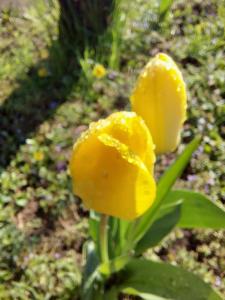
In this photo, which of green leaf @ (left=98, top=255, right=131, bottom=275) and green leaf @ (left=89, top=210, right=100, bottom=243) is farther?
green leaf @ (left=89, top=210, right=100, bottom=243)

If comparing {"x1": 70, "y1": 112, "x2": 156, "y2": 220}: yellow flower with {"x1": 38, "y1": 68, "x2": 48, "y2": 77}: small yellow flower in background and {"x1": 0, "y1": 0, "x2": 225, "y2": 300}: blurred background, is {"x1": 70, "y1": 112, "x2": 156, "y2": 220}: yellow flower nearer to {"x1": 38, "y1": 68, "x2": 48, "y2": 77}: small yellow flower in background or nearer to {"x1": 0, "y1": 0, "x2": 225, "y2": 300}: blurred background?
{"x1": 0, "y1": 0, "x2": 225, "y2": 300}: blurred background

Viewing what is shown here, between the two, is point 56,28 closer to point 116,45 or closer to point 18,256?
point 116,45

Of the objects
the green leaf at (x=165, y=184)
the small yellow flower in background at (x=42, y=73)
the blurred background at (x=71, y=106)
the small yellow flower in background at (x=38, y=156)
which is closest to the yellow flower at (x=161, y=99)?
the green leaf at (x=165, y=184)

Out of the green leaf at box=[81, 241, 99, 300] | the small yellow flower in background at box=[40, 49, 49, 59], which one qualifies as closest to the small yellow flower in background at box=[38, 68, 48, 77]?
the small yellow flower in background at box=[40, 49, 49, 59]

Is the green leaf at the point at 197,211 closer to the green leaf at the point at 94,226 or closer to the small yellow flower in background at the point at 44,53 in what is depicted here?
the green leaf at the point at 94,226

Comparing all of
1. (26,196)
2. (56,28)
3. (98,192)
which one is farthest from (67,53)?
(98,192)
